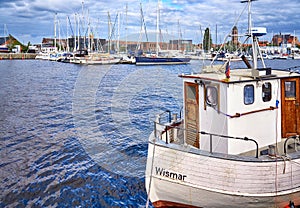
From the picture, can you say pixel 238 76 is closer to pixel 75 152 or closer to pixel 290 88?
pixel 290 88

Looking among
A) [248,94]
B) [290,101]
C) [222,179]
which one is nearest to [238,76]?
[248,94]

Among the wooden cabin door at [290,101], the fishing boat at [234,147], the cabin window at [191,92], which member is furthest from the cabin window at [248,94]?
the cabin window at [191,92]

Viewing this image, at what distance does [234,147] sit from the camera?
30.6 ft

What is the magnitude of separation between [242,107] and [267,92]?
103cm

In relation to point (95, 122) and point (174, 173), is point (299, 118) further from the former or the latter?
point (95, 122)

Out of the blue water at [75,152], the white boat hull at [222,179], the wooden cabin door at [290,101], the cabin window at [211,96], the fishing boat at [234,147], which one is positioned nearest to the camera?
the white boat hull at [222,179]

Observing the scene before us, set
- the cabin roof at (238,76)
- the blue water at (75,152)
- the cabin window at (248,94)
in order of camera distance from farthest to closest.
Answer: the blue water at (75,152) < the cabin window at (248,94) < the cabin roof at (238,76)

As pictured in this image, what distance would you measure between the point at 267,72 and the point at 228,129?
208 cm

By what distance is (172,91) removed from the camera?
38.0 metres

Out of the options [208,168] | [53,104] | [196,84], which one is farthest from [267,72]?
[53,104]

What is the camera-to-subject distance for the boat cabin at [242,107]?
9.20 metres

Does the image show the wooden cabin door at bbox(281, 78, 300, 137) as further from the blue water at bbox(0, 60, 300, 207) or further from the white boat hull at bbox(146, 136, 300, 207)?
the blue water at bbox(0, 60, 300, 207)

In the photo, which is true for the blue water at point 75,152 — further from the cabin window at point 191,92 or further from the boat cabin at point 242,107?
the cabin window at point 191,92

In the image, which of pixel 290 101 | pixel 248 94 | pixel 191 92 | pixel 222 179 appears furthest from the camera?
pixel 191 92
